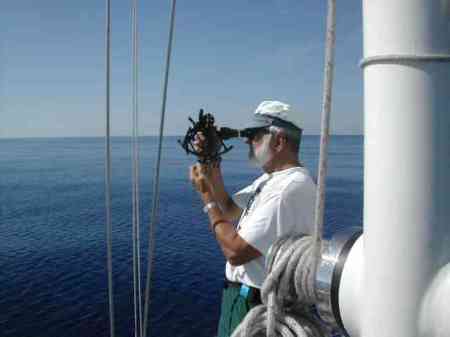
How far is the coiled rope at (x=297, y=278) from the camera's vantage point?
0.75 meters

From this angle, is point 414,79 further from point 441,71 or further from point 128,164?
point 128,164

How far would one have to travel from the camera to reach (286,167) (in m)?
1.73

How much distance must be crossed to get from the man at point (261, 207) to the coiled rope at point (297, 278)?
417 millimetres

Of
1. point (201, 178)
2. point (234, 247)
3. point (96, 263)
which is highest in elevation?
point (201, 178)

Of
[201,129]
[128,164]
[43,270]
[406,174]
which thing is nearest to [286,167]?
[201,129]

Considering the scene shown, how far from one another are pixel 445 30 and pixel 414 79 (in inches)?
2.9

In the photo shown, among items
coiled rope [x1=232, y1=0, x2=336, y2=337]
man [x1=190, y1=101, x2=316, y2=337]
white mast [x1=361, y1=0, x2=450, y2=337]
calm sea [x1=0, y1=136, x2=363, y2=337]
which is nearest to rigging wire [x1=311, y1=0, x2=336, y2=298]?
coiled rope [x1=232, y1=0, x2=336, y2=337]

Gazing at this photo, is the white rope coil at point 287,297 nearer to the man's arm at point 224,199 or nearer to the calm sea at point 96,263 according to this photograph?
the man's arm at point 224,199

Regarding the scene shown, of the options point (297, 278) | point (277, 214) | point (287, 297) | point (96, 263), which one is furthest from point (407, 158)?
point (96, 263)

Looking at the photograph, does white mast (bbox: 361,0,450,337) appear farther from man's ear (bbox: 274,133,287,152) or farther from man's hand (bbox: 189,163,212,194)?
man's hand (bbox: 189,163,212,194)

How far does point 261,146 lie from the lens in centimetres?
177

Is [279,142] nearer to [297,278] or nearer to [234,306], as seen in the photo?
[234,306]

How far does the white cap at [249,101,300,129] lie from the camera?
68.6 inches

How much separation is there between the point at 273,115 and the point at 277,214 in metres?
0.46
